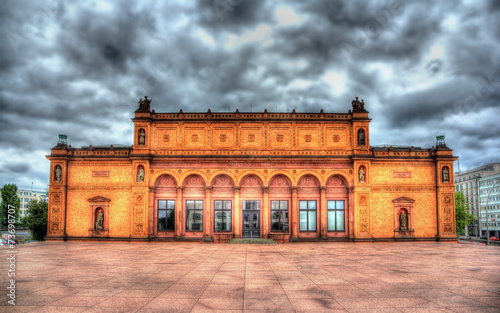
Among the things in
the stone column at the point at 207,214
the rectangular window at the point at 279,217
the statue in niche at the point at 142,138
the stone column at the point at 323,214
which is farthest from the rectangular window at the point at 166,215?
the stone column at the point at 323,214

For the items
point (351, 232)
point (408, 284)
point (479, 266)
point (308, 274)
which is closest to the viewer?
point (408, 284)

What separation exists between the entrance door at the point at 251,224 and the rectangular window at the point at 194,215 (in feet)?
16.4

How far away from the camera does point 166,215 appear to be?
41844 millimetres

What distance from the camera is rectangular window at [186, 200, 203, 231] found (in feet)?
136

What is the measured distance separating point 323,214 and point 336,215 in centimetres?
170

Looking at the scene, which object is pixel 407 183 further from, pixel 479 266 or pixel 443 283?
pixel 443 283

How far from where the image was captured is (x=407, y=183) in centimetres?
4159

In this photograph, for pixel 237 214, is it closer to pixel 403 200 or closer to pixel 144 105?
pixel 144 105

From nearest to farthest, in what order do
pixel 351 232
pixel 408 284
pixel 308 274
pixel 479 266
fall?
pixel 408 284
pixel 308 274
pixel 479 266
pixel 351 232

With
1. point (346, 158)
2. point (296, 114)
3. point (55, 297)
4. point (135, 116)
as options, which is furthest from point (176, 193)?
point (55, 297)

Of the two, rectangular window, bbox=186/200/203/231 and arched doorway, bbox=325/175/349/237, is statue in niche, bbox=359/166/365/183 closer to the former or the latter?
arched doorway, bbox=325/175/349/237

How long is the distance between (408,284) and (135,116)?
35.4 metres

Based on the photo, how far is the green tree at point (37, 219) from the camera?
165ft

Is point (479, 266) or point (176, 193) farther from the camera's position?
point (176, 193)
